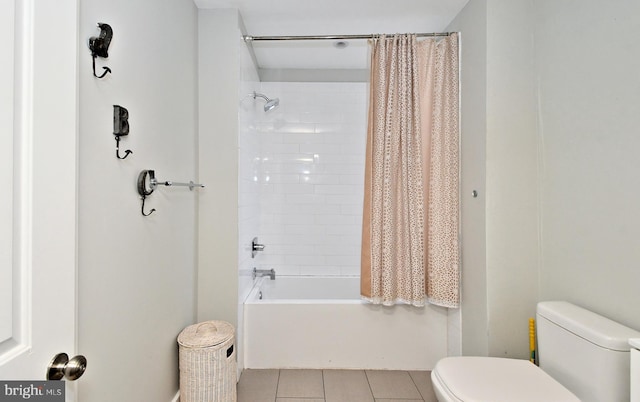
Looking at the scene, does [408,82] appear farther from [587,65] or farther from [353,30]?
[587,65]

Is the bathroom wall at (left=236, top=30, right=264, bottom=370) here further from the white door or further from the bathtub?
the white door

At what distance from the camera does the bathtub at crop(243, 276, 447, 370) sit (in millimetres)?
2203

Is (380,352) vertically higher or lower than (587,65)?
lower

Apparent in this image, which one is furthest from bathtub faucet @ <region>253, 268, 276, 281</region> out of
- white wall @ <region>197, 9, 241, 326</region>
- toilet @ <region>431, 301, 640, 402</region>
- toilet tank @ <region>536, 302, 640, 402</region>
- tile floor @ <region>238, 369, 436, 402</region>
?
toilet tank @ <region>536, 302, 640, 402</region>

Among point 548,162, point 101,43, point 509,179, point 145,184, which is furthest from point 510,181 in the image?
point 101,43

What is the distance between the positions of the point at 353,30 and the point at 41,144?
224cm

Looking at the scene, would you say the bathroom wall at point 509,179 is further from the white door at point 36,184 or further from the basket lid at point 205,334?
the white door at point 36,184

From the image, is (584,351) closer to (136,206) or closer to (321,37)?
(136,206)

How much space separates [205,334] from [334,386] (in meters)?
0.91

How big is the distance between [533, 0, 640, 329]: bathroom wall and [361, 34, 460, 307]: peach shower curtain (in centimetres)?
50

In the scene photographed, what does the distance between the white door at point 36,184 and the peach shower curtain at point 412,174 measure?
1.70m

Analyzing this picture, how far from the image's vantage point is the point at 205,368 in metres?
1.63

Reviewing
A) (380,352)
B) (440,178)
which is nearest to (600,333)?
(440,178)

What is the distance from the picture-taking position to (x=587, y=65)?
4.86 feet
